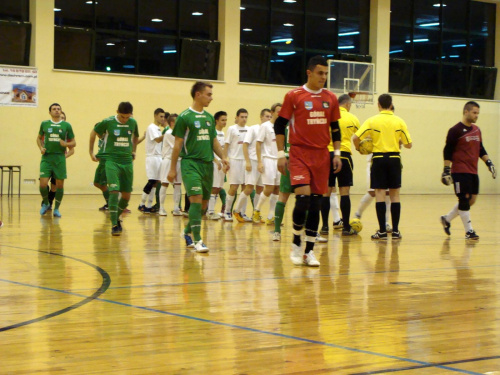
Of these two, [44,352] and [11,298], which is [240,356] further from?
[11,298]

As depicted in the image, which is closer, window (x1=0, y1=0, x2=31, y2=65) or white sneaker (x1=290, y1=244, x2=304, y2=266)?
white sneaker (x1=290, y1=244, x2=304, y2=266)

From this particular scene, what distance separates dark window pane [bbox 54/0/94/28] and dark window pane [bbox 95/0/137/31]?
25cm

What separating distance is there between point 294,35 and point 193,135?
713 inches

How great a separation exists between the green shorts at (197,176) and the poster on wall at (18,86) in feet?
45.5

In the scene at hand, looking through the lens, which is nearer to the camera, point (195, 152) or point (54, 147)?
point (195, 152)

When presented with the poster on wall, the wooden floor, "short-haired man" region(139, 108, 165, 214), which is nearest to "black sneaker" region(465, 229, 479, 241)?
the wooden floor

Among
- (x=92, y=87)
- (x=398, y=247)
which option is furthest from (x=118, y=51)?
(x=398, y=247)

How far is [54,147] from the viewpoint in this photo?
45.8 ft

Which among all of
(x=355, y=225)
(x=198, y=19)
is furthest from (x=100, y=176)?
(x=198, y=19)

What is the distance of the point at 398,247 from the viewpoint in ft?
31.9

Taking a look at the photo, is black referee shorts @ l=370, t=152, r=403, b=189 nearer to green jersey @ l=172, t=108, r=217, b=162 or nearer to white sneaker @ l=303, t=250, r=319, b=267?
green jersey @ l=172, t=108, r=217, b=162

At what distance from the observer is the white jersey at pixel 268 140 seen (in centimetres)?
1224

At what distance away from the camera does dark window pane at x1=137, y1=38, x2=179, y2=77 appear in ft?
77.0

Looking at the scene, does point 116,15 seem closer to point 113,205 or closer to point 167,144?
point 167,144
